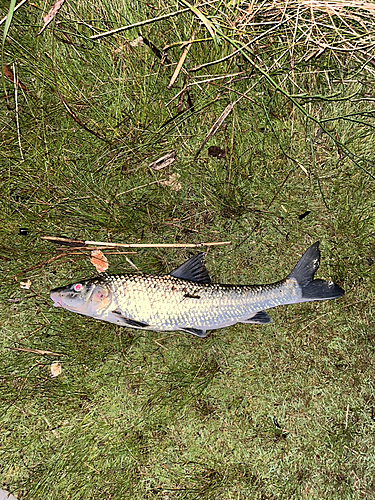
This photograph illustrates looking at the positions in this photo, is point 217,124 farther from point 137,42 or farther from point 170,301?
point 170,301

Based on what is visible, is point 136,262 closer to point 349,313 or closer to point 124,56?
point 124,56

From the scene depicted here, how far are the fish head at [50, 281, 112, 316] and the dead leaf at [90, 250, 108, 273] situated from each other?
28cm

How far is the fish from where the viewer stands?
8.57 feet

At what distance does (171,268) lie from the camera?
2955 millimetres

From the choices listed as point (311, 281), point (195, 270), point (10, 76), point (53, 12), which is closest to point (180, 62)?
point (53, 12)

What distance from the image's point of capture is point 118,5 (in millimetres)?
2764

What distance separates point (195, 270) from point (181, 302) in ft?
0.97

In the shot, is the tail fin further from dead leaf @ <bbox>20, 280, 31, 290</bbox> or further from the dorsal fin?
dead leaf @ <bbox>20, 280, 31, 290</bbox>

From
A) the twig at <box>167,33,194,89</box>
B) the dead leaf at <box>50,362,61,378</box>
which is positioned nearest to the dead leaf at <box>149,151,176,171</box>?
the twig at <box>167,33,194,89</box>

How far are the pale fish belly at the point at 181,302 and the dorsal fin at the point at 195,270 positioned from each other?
0.35 ft

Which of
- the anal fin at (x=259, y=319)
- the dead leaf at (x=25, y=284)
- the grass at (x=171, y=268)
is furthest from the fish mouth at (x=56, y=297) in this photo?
the anal fin at (x=259, y=319)

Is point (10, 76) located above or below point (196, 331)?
above

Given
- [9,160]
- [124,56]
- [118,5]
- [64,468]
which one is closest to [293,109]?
[124,56]

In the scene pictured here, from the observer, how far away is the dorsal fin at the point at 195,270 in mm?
2756
